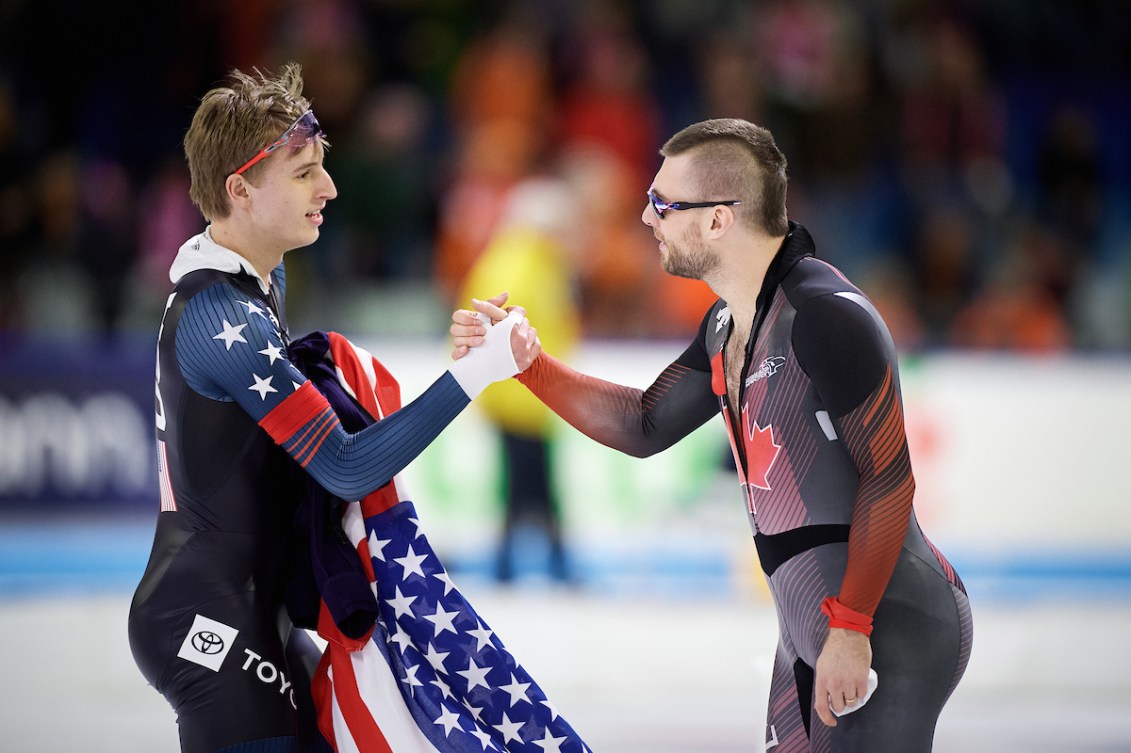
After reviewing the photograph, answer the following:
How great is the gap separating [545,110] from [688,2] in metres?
2.18

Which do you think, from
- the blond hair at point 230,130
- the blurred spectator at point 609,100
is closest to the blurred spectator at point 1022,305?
the blurred spectator at point 609,100

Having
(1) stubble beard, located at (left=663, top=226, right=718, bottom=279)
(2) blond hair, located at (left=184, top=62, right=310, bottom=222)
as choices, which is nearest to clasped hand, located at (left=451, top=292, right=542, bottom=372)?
(1) stubble beard, located at (left=663, top=226, right=718, bottom=279)

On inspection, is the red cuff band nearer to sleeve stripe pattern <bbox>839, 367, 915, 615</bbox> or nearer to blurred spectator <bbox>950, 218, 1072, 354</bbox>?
sleeve stripe pattern <bbox>839, 367, 915, 615</bbox>

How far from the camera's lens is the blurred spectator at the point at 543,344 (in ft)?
25.4

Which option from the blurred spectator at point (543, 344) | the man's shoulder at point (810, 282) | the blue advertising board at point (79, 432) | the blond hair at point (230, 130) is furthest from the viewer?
the blue advertising board at point (79, 432)

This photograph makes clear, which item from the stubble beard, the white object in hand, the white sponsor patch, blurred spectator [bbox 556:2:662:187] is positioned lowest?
the white object in hand

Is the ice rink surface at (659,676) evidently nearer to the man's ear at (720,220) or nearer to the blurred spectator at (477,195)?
the man's ear at (720,220)

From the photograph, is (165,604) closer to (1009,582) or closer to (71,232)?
(1009,582)

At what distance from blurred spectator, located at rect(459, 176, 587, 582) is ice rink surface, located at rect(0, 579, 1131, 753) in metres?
0.86

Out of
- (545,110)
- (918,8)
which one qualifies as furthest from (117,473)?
(918,8)

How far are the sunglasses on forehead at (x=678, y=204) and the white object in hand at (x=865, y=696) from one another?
1.14 metres

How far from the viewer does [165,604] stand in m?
2.88

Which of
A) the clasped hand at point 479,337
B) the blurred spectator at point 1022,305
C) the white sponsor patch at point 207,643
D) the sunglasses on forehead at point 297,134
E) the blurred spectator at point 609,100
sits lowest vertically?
the white sponsor patch at point 207,643

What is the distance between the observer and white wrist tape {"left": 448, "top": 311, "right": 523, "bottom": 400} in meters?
3.00
